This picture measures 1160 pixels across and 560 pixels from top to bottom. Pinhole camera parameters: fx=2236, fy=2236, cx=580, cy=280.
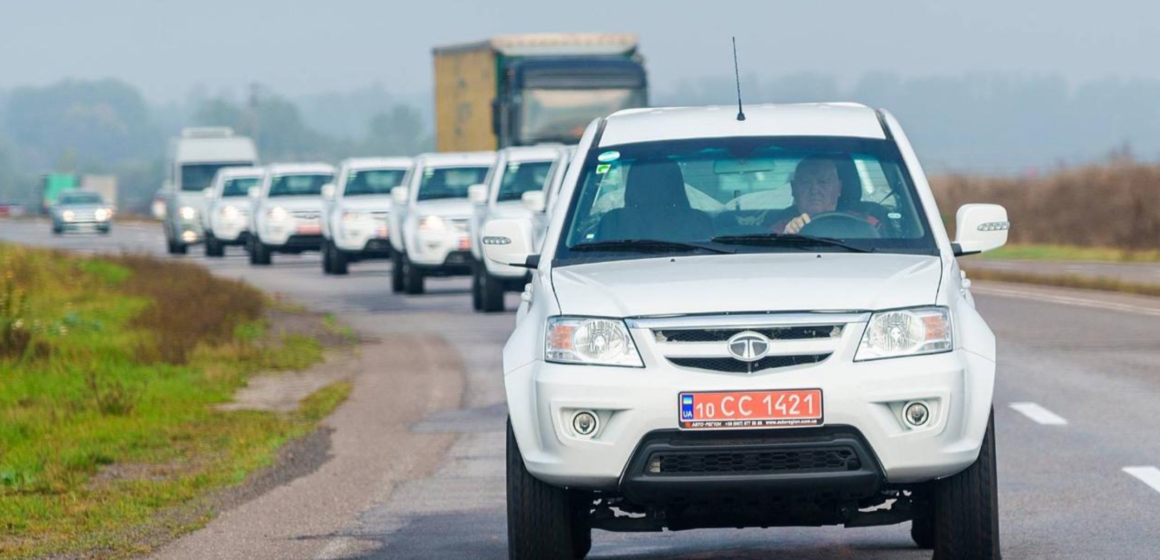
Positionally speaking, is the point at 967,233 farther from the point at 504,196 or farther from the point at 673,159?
the point at 504,196

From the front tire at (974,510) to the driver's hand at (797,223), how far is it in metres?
1.17

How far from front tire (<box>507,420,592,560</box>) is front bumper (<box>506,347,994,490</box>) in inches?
9.2

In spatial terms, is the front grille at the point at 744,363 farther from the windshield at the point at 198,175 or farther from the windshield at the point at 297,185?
the windshield at the point at 198,175

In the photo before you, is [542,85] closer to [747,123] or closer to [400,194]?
[400,194]

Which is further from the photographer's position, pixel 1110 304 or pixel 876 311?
pixel 1110 304

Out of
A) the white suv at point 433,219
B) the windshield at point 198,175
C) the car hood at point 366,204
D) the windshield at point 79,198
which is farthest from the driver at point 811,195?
the windshield at point 79,198

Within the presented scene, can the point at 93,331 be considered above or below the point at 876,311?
below

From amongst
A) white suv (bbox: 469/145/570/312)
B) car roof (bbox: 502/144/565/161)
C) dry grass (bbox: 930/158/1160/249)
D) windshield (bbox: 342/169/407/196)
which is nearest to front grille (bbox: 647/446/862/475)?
white suv (bbox: 469/145/570/312)

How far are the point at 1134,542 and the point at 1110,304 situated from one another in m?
18.1

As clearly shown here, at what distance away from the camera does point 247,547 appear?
8.88 meters

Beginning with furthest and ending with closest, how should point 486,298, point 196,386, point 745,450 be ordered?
point 486,298, point 196,386, point 745,450

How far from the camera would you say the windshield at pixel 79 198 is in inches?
2766

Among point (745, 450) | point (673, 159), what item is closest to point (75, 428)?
point (673, 159)

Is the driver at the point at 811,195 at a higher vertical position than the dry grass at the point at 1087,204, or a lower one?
higher
